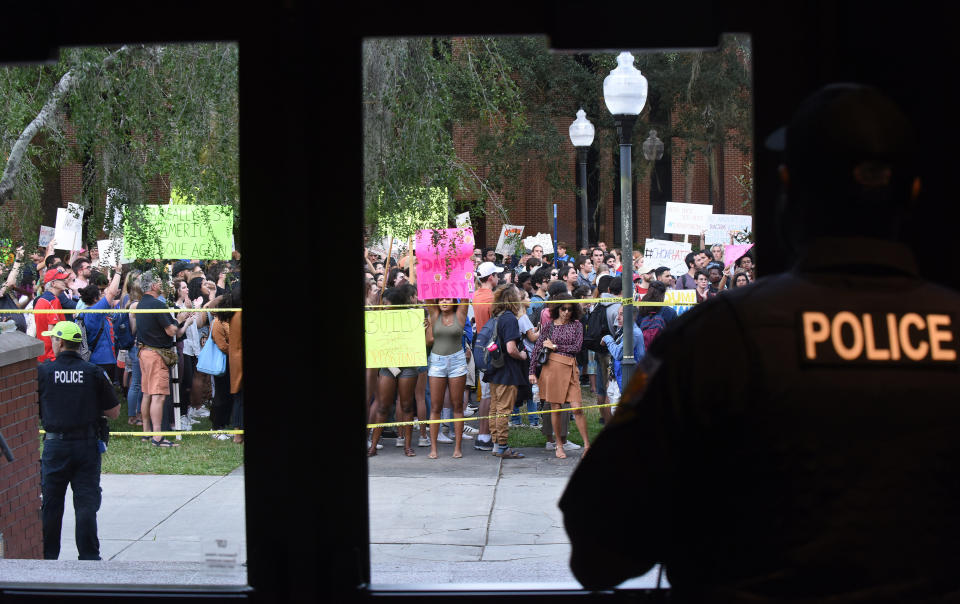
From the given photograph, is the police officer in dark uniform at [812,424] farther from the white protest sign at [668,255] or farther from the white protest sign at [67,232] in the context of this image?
the white protest sign at [67,232]

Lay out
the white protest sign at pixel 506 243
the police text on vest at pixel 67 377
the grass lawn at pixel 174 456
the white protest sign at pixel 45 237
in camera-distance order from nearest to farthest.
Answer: the police text on vest at pixel 67 377
the grass lawn at pixel 174 456
the white protest sign at pixel 45 237
the white protest sign at pixel 506 243

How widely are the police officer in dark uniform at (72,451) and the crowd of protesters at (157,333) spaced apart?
341 centimetres

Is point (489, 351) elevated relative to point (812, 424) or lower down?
lower down

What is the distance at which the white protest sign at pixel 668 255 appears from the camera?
15.6 meters

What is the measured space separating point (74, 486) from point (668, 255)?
1078cm

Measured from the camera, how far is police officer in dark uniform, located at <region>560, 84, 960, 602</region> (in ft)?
4.82

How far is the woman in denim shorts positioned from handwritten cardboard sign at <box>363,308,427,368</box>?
20cm

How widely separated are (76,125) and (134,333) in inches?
172

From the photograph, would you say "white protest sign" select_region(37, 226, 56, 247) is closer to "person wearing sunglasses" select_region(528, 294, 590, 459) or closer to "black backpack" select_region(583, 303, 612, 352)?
"black backpack" select_region(583, 303, 612, 352)

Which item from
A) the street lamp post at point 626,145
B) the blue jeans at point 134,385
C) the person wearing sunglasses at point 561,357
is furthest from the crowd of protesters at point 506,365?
the blue jeans at point 134,385

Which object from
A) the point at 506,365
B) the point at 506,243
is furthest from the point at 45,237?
the point at 506,365

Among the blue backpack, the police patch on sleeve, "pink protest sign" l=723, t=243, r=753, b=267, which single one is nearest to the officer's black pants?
the blue backpack

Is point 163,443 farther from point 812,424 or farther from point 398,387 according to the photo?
point 812,424

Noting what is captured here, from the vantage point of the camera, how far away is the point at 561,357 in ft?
33.8
